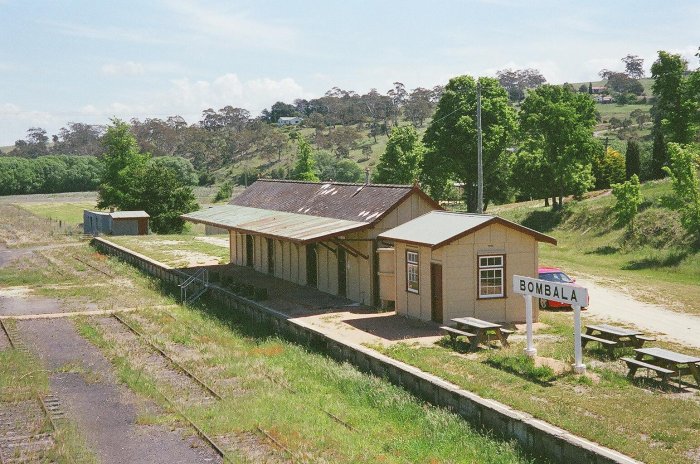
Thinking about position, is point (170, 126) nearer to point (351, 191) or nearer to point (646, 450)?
point (351, 191)

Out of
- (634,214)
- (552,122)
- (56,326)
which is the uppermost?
(552,122)

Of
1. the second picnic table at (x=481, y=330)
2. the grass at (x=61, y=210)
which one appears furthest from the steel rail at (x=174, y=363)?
the grass at (x=61, y=210)

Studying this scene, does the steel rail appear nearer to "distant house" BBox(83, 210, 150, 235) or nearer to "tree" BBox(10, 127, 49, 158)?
"distant house" BBox(83, 210, 150, 235)

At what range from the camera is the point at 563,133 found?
4588 centimetres

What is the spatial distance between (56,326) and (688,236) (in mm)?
25543

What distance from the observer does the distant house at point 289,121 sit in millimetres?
180475

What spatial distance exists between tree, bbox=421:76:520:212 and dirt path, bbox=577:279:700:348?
2453 centimetres

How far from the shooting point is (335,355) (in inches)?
744

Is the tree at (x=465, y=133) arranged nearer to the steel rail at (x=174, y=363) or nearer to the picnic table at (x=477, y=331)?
the steel rail at (x=174, y=363)

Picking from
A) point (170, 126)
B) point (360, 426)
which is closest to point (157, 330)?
point (360, 426)

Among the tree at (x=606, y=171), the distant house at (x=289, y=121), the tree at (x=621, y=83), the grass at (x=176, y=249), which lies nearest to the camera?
the grass at (x=176, y=249)

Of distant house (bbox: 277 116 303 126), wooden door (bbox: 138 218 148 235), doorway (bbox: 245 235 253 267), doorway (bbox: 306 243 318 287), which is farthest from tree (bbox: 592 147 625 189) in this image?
distant house (bbox: 277 116 303 126)

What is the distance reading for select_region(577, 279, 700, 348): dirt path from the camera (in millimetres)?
19625

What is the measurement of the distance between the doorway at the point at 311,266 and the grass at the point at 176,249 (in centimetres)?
980
